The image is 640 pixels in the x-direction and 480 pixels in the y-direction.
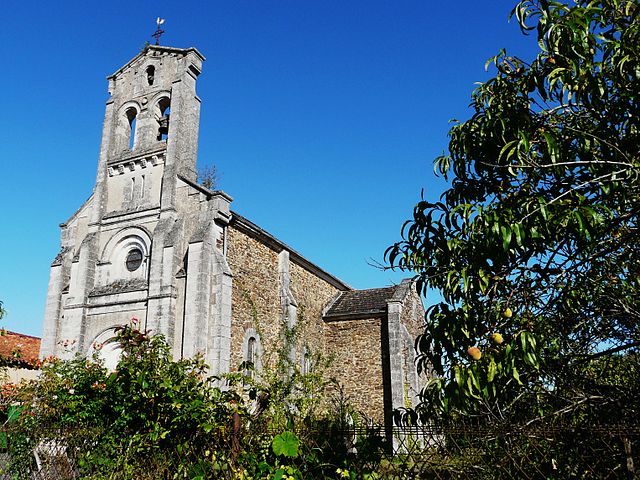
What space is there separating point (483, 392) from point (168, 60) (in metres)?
17.0

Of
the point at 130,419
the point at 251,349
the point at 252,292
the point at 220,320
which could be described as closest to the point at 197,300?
the point at 220,320

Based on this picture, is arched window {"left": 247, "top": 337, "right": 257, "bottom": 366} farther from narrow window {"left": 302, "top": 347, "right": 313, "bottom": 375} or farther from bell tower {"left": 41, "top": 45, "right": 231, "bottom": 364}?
narrow window {"left": 302, "top": 347, "right": 313, "bottom": 375}

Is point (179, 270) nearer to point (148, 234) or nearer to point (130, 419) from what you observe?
point (148, 234)

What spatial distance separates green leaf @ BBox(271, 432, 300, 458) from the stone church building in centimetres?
830

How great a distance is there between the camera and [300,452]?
17.6 ft

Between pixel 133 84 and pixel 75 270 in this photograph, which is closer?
pixel 75 270

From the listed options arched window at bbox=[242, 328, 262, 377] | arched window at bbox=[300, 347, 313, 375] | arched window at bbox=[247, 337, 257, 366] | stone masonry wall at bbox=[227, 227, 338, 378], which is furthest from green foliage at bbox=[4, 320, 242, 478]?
arched window at bbox=[300, 347, 313, 375]

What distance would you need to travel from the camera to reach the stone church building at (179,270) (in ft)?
46.2

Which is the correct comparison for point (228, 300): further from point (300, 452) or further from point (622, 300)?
point (622, 300)

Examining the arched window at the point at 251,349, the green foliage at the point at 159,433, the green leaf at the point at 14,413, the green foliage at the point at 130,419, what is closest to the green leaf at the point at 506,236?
the green foliage at the point at 159,433

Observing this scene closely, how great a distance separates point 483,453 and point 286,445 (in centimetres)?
208

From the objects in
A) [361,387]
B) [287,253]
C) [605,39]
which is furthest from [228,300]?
[605,39]

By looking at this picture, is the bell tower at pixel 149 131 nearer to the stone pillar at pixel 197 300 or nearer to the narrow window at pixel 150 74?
the narrow window at pixel 150 74

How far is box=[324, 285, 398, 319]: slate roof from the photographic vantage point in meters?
19.6
